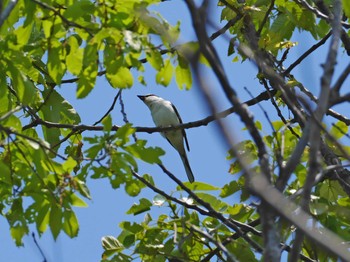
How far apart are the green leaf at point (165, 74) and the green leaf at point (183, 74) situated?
0.06 metres

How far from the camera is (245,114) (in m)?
3.01

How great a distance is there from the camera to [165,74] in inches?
181

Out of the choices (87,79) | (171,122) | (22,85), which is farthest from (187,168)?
(87,79)

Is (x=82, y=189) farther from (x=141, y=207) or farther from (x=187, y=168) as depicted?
(x=187, y=168)

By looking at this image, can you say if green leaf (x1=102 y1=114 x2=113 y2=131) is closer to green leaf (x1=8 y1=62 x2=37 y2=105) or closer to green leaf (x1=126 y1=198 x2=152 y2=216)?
green leaf (x1=8 y1=62 x2=37 y2=105)

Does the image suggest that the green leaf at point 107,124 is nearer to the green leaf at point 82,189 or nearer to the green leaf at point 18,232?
the green leaf at point 82,189

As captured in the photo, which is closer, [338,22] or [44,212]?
[338,22]

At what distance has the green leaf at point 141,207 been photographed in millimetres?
5567

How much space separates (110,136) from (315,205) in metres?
1.18

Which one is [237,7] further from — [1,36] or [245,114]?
[245,114]

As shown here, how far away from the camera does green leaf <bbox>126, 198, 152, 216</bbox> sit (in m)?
5.57

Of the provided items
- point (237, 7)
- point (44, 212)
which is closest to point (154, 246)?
point (44, 212)

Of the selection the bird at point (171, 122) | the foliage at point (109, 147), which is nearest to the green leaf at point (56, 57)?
the foliage at point (109, 147)

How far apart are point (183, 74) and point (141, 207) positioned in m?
1.34
